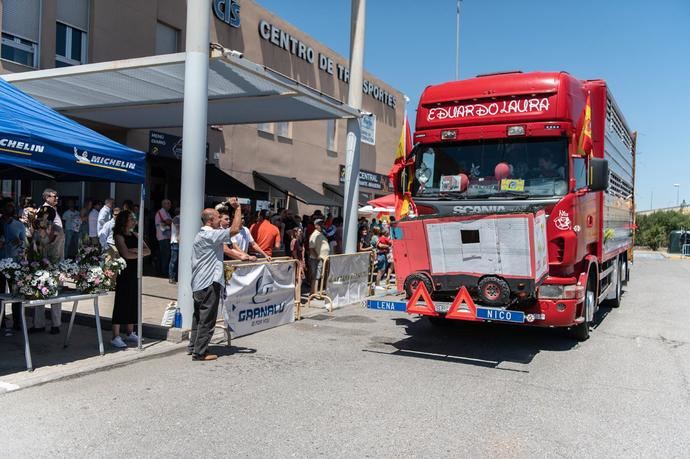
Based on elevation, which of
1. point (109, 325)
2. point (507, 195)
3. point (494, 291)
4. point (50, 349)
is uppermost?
point (507, 195)

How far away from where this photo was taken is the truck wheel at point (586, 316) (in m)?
8.10

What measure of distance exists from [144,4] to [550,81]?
457 inches

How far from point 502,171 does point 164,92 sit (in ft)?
21.0

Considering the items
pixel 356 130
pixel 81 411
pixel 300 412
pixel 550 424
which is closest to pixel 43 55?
pixel 356 130

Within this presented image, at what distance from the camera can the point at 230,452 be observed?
13.8 ft

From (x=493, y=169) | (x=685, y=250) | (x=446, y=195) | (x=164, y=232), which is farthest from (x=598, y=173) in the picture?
(x=685, y=250)

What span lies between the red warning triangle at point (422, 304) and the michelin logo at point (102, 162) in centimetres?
367

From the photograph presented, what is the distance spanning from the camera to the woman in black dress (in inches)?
278

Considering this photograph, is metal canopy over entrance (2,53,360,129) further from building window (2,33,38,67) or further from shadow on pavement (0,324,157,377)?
shadow on pavement (0,324,157,377)

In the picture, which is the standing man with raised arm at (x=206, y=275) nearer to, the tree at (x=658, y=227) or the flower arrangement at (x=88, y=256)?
the flower arrangement at (x=88, y=256)

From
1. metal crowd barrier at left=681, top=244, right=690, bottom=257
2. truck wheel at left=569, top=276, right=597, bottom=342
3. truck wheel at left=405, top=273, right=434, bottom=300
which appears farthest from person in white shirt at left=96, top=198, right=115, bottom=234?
metal crowd barrier at left=681, top=244, right=690, bottom=257

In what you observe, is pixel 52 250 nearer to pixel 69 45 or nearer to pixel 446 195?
pixel 446 195

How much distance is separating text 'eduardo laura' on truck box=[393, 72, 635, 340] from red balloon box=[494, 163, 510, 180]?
14mm

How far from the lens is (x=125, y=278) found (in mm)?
7199
